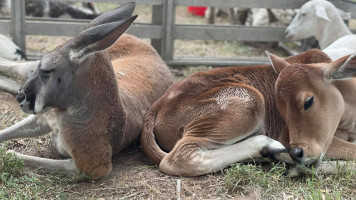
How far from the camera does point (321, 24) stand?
8969 millimetres

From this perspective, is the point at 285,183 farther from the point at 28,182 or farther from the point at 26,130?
the point at 26,130

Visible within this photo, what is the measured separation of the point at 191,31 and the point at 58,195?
5217 millimetres

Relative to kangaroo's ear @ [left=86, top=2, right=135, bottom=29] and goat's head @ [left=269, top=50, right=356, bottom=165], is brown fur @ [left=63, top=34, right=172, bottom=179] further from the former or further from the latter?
goat's head @ [left=269, top=50, right=356, bottom=165]

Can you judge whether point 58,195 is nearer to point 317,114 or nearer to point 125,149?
point 125,149

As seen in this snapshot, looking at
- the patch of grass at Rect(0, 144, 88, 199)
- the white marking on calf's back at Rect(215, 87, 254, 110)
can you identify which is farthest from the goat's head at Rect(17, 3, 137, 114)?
the white marking on calf's back at Rect(215, 87, 254, 110)

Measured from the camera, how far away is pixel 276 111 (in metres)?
5.28

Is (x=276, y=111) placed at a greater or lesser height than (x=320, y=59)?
lesser

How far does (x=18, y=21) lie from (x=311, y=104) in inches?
205

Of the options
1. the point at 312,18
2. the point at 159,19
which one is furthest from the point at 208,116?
the point at 312,18

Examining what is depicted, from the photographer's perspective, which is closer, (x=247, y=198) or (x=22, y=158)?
(x=247, y=198)

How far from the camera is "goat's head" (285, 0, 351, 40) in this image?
28.9 ft

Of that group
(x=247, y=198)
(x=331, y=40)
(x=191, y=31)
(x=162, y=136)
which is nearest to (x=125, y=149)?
(x=162, y=136)

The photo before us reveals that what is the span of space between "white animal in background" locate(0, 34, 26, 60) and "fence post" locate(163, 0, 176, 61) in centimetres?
233

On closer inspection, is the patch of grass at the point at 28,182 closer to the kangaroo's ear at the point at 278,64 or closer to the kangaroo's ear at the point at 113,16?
the kangaroo's ear at the point at 113,16
